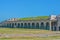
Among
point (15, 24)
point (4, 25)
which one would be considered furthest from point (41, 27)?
point (4, 25)

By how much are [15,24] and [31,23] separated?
64.9ft

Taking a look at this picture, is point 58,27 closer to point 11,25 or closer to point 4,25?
point 11,25

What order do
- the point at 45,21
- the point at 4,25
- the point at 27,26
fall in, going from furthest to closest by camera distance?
1. the point at 4,25
2. the point at 27,26
3. the point at 45,21

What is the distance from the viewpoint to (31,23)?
110 m

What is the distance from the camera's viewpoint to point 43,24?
3957 inches

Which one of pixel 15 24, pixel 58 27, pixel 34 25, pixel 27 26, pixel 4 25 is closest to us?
pixel 58 27

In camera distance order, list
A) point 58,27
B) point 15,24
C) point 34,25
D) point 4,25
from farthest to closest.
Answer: point 4,25, point 15,24, point 34,25, point 58,27

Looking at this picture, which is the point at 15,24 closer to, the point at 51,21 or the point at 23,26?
the point at 23,26

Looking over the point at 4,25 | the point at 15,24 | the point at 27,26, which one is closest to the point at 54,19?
the point at 27,26

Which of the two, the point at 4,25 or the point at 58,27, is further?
the point at 4,25

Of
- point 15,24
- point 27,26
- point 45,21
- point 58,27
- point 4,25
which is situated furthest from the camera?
point 4,25

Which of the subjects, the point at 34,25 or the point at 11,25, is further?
the point at 11,25

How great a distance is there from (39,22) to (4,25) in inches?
1634

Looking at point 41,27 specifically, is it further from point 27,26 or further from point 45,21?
point 27,26
